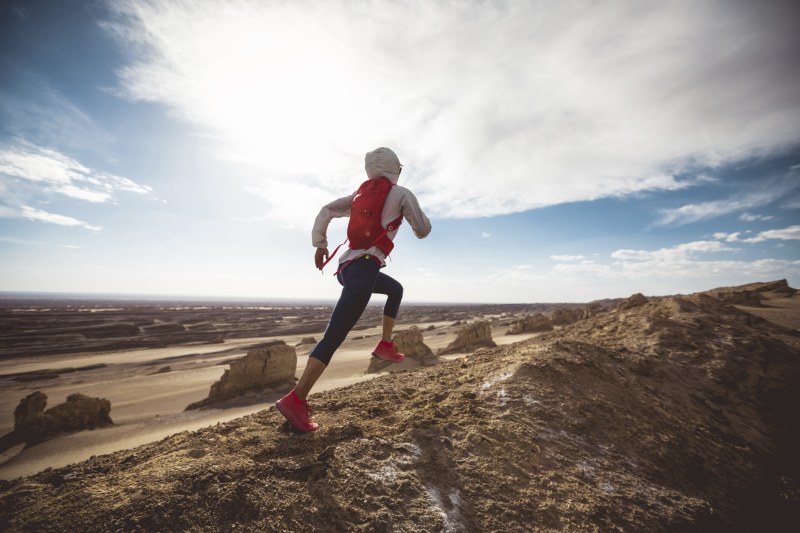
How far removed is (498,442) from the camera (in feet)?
7.27

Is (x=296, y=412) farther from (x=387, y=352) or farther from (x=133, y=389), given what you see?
→ (x=133, y=389)

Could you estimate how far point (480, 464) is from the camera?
2.04 metres

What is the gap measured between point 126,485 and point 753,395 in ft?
19.4

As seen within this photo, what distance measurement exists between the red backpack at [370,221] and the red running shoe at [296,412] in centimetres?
108

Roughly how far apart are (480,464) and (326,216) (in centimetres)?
232

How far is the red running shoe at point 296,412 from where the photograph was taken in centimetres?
231

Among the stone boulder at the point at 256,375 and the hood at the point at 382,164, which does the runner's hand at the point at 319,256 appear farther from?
the stone boulder at the point at 256,375

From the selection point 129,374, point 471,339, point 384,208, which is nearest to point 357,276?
point 384,208

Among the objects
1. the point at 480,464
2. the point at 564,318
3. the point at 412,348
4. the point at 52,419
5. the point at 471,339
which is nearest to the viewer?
the point at 480,464

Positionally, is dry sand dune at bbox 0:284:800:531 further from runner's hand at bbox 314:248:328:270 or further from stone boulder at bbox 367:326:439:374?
stone boulder at bbox 367:326:439:374

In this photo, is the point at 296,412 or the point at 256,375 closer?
the point at 296,412

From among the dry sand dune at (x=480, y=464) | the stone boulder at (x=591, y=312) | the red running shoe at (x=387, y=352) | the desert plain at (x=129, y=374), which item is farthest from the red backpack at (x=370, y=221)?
the stone boulder at (x=591, y=312)

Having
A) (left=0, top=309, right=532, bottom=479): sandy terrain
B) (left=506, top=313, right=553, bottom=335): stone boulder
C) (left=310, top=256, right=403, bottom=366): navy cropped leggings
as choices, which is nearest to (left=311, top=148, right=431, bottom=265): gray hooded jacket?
(left=310, top=256, right=403, bottom=366): navy cropped leggings

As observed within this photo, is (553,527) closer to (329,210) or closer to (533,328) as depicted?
(329,210)
